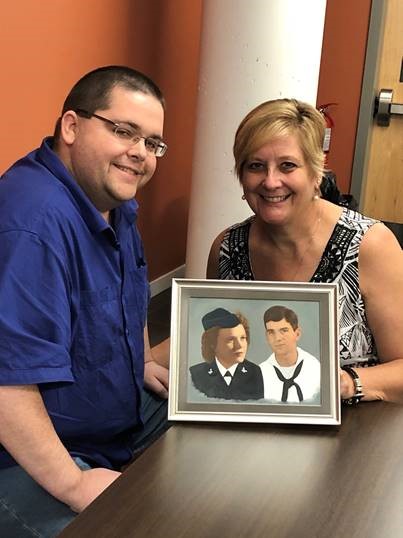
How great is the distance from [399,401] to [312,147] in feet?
1.81

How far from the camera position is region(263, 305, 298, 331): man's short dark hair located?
47.1 inches

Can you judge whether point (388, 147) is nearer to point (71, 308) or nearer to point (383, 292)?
point (383, 292)

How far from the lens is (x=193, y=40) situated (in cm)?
377

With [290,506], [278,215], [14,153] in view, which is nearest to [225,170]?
[14,153]

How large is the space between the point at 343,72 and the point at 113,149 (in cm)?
312

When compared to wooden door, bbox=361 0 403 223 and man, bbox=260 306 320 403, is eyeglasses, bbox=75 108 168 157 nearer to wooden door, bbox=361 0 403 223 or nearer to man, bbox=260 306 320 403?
man, bbox=260 306 320 403

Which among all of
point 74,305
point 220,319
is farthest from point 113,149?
point 220,319

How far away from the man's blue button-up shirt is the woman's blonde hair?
328mm

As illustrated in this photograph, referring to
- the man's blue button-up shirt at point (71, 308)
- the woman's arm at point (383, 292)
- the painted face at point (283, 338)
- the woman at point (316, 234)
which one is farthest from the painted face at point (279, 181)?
the painted face at point (283, 338)

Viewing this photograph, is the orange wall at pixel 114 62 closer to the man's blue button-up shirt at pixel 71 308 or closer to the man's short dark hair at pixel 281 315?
the man's blue button-up shirt at pixel 71 308

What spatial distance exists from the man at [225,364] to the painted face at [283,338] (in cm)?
4

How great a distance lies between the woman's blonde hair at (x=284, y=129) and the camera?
149 cm

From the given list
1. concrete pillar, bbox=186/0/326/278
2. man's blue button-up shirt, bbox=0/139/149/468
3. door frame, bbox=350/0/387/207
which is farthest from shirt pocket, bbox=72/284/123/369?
door frame, bbox=350/0/387/207

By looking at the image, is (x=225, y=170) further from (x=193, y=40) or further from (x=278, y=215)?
(x=278, y=215)
